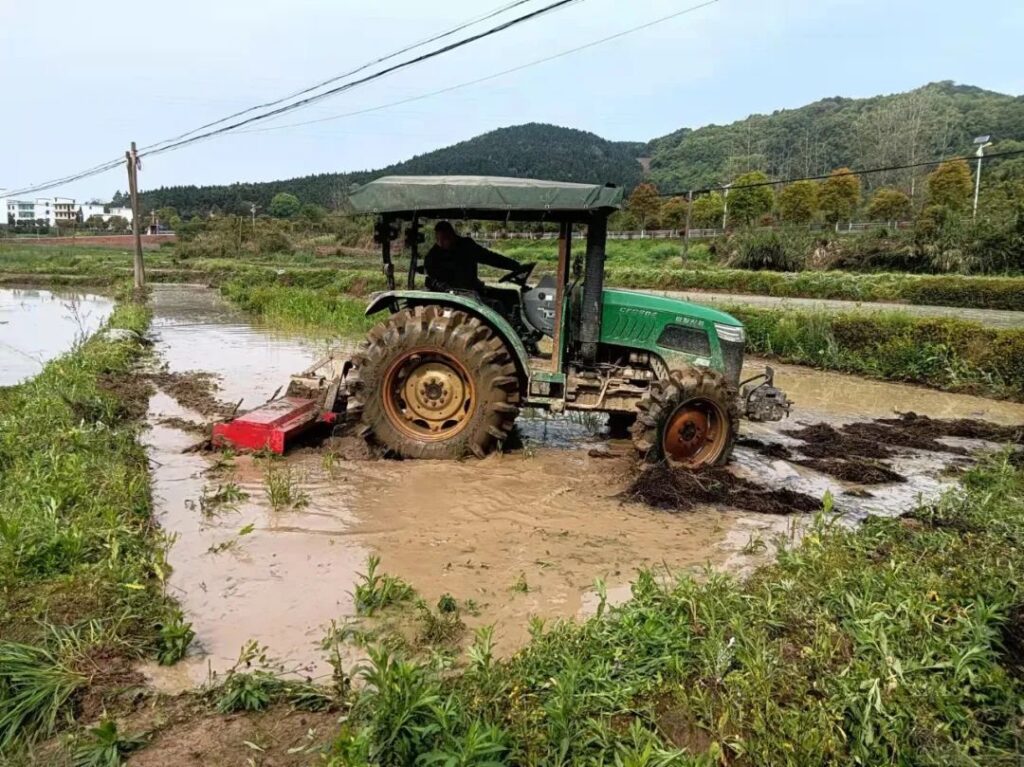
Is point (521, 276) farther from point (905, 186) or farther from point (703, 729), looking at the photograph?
point (905, 186)

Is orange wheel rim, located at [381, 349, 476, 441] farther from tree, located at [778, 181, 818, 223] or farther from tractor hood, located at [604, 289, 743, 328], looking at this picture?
tree, located at [778, 181, 818, 223]

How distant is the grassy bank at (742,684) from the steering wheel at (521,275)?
11.9ft

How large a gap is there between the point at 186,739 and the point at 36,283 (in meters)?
34.3

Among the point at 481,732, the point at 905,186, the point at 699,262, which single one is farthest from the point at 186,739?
the point at 905,186

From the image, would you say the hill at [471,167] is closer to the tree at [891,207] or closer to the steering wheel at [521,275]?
the tree at [891,207]

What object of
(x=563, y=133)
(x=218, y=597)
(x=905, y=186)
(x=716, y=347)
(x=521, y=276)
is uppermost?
(x=563, y=133)

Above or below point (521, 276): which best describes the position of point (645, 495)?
below

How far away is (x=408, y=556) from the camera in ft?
14.6

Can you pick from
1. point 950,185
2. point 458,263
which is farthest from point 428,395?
point 950,185

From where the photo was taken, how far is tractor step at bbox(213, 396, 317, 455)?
20.5 ft

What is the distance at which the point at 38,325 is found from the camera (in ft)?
56.3

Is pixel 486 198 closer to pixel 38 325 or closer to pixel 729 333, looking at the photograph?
pixel 729 333

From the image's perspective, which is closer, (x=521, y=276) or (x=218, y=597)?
(x=218, y=597)

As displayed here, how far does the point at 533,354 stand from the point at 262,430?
7.98ft
